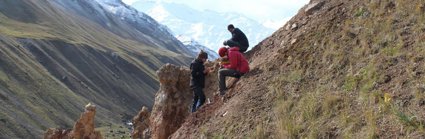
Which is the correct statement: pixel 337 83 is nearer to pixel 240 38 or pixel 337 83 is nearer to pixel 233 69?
pixel 233 69

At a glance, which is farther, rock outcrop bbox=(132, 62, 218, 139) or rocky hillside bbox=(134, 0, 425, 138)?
rock outcrop bbox=(132, 62, 218, 139)

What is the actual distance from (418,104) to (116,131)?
98869 millimetres

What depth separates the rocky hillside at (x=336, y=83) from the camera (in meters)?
11.1

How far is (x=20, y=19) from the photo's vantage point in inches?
7234

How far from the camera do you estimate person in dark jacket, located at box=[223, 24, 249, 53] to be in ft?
63.0

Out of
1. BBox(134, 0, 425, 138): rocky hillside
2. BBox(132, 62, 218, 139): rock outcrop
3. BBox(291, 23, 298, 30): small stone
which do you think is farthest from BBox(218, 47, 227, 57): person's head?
BBox(291, 23, 298, 30): small stone

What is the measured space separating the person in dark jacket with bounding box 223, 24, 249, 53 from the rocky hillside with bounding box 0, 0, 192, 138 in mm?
70552

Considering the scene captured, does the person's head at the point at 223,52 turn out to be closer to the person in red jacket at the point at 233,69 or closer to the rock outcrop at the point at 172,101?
the person in red jacket at the point at 233,69

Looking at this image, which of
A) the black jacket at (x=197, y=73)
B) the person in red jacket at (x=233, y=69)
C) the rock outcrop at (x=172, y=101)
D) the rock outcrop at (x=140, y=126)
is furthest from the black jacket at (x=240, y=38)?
the rock outcrop at (x=140, y=126)

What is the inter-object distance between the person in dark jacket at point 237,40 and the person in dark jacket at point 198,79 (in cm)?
116

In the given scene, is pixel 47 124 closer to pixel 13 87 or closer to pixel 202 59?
pixel 13 87

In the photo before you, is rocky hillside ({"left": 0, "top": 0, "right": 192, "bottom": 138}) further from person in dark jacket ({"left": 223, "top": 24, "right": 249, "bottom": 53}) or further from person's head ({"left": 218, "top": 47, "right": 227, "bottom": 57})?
person's head ({"left": 218, "top": 47, "right": 227, "bottom": 57})

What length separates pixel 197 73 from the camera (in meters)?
18.5

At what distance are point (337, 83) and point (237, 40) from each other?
6.91m
